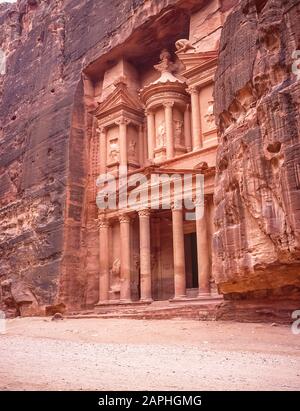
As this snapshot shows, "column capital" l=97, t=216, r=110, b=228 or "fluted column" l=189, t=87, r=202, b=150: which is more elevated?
"fluted column" l=189, t=87, r=202, b=150

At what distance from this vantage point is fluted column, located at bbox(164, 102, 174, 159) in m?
21.1

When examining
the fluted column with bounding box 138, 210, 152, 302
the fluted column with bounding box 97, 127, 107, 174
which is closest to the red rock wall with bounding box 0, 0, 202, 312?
the fluted column with bounding box 97, 127, 107, 174

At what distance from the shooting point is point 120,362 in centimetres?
638

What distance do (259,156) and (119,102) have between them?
1480 centimetres

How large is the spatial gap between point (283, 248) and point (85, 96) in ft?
60.6

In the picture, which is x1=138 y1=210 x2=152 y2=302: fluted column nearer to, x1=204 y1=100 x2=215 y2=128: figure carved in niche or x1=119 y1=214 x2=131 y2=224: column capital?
x1=119 y1=214 x2=131 y2=224: column capital

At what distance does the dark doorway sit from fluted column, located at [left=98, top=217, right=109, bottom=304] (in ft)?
12.9

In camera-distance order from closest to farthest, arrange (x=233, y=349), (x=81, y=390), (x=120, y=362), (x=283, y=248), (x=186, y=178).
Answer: (x=81, y=390)
(x=120, y=362)
(x=233, y=349)
(x=283, y=248)
(x=186, y=178)

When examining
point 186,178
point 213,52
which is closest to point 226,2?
point 213,52

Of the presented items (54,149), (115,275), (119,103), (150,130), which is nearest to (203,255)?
(115,275)

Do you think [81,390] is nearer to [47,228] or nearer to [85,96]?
[47,228]

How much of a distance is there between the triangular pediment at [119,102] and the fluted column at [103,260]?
19.4 ft

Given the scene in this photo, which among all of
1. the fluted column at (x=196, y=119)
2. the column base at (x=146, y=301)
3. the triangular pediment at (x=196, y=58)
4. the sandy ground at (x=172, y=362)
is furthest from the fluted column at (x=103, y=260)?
the sandy ground at (x=172, y=362)

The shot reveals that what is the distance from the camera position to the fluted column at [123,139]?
73.8 feet
